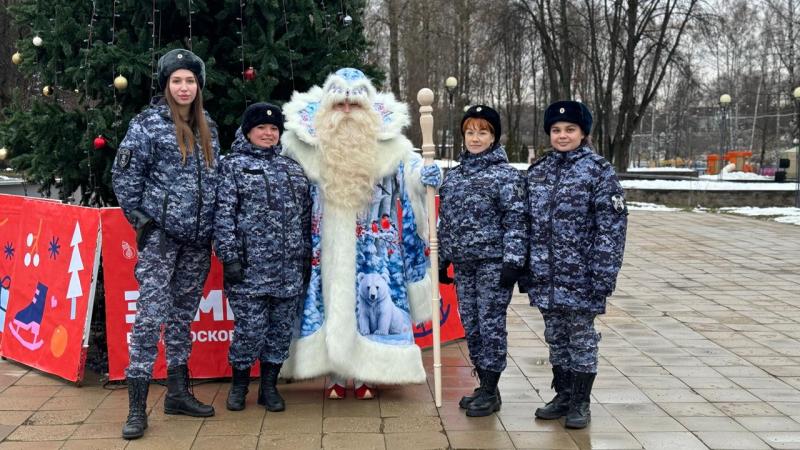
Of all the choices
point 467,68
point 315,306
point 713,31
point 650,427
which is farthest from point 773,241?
point 467,68

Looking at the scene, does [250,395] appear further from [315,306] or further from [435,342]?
[435,342]

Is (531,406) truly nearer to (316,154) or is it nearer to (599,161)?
(599,161)

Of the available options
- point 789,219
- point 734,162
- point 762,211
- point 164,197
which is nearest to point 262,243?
point 164,197

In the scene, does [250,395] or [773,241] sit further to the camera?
[773,241]

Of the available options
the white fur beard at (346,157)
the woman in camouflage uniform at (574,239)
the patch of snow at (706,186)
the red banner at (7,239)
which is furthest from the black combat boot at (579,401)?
the patch of snow at (706,186)

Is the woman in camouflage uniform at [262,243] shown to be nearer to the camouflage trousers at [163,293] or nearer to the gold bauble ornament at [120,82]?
the camouflage trousers at [163,293]

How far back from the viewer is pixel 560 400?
433cm

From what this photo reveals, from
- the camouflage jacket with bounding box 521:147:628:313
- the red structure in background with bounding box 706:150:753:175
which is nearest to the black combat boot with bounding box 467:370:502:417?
the camouflage jacket with bounding box 521:147:628:313

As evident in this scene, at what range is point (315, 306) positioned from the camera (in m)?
4.50

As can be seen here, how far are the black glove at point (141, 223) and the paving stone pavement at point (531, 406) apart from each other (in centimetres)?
109

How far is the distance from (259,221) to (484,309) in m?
1.39

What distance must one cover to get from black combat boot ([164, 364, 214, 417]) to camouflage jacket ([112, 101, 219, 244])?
85cm

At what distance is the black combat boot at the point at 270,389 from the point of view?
441 cm

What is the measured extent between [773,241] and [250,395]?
36.7 ft
